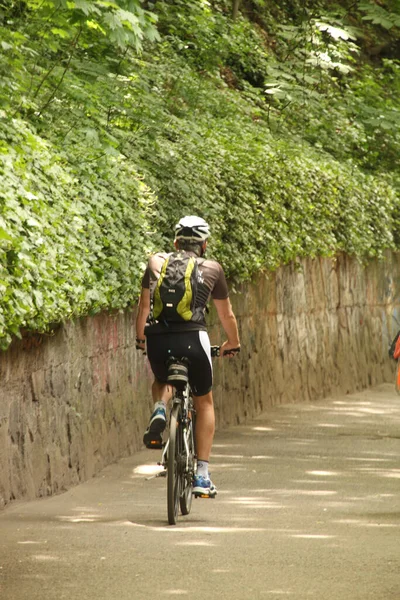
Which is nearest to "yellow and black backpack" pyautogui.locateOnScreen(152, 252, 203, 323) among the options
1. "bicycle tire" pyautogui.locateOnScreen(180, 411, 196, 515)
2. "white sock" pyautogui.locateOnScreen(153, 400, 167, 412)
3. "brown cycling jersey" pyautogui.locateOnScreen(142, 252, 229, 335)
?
"brown cycling jersey" pyautogui.locateOnScreen(142, 252, 229, 335)

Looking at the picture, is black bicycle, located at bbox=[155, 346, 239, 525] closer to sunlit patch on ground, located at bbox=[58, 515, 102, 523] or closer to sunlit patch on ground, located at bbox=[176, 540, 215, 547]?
sunlit patch on ground, located at bbox=[58, 515, 102, 523]

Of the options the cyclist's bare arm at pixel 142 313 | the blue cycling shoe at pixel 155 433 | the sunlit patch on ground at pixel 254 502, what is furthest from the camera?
the sunlit patch on ground at pixel 254 502

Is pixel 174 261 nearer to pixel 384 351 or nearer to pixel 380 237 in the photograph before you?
pixel 380 237

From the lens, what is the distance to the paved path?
6844 mm

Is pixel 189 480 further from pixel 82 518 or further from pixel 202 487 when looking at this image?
pixel 82 518

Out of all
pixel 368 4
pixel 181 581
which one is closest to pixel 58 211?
pixel 181 581

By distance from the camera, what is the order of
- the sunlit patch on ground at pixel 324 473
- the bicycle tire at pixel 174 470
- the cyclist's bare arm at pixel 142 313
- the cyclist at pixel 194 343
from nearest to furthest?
1. the bicycle tire at pixel 174 470
2. the cyclist at pixel 194 343
3. the cyclist's bare arm at pixel 142 313
4. the sunlit patch on ground at pixel 324 473

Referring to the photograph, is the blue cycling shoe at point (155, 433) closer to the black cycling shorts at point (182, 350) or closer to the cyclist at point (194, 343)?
the cyclist at point (194, 343)

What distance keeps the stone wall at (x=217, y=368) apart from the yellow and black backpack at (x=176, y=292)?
1.12 metres

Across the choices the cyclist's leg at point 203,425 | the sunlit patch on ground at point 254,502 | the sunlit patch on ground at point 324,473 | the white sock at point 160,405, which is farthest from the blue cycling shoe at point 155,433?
the sunlit patch on ground at point 324,473

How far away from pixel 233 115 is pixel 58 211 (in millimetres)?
10018

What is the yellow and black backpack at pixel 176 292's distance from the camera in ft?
30.2

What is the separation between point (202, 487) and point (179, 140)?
19.9ft

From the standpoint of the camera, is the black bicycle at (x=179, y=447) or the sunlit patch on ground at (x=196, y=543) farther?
the black bicycle at (x=179, y=447)
